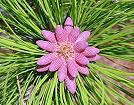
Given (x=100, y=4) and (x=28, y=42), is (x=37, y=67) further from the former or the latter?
(x=100, y=4)

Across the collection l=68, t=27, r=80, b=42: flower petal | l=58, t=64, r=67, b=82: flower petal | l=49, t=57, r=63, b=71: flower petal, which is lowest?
l=58, t=64, r=67, b=82: flower petal

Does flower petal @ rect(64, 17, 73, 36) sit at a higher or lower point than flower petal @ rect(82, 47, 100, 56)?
higher

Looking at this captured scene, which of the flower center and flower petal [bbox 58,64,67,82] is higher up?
the flower center

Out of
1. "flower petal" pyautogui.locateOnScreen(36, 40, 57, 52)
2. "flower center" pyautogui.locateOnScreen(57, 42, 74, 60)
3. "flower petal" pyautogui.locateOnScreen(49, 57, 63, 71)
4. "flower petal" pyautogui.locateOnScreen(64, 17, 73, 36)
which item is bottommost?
"flower petal" pyautogui.locateOnScreen(49, 57, 63, 71)
